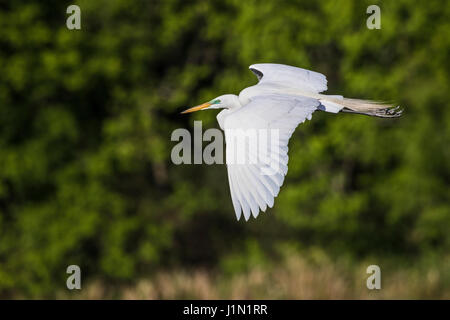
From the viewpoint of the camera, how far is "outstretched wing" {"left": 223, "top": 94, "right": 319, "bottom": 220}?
10.0ft

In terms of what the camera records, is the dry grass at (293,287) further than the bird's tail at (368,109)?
Yes

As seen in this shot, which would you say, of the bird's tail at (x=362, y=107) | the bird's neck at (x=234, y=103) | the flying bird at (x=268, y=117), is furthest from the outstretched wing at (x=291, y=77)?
the bird's neck at (x=234, y=103)

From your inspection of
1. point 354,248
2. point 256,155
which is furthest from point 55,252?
point 256,155

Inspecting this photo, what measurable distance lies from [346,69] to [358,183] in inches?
84.6

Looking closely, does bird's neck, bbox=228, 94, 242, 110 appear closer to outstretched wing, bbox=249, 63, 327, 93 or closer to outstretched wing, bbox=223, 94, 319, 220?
outstretched wing, bbox=223, 94, 319, 220

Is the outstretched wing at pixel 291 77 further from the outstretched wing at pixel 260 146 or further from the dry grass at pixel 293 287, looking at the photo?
the dry grass at pixel 293 287

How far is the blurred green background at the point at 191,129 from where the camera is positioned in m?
12.2

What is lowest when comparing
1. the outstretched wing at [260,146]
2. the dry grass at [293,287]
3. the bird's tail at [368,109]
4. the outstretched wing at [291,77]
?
the dry grass at [293,287]

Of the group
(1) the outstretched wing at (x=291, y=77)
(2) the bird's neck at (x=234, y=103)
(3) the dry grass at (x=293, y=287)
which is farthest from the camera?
(3) the dry grass at (x=293, y=287)

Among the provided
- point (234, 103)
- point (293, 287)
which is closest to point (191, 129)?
point (293, 287)

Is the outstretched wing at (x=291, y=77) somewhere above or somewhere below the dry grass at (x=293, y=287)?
above

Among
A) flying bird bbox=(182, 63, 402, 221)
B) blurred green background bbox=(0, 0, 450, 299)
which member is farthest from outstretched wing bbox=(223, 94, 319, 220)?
blurred green background bbox=(0, 0, 450, 299)

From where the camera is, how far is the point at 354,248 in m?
12.7

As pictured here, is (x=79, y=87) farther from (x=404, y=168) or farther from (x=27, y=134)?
(x=404, y=168)
